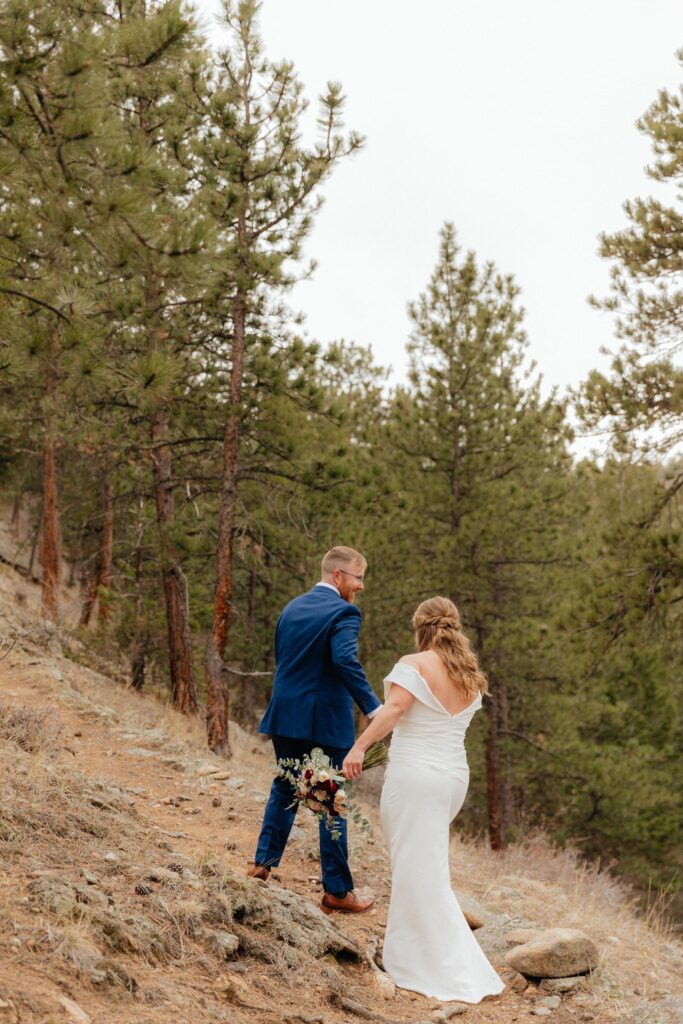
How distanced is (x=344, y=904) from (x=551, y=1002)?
4.54 ft

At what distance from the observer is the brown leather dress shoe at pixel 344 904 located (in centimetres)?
550

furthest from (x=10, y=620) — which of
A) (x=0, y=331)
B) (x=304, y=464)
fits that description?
(x=0, y=331)

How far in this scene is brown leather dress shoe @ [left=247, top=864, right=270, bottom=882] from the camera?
530cm

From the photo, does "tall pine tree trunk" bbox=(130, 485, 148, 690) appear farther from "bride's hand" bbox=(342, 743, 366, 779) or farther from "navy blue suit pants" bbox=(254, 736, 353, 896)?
"bride's hand" bbox=(342, 743, 366, 779)

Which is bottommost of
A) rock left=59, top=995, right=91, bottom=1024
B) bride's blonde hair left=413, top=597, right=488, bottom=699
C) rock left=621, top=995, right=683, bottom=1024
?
rock left=621, top=995, right=683, bottom=1024

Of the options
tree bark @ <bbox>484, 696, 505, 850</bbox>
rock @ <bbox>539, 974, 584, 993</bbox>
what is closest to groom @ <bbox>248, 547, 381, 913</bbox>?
rock @ <bbox>539, 974, 584, 993</bbox>

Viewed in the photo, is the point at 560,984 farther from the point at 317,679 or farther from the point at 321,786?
the point at 317,679

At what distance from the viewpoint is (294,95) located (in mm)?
11664

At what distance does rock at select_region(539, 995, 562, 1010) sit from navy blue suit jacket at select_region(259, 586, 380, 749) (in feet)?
5.64

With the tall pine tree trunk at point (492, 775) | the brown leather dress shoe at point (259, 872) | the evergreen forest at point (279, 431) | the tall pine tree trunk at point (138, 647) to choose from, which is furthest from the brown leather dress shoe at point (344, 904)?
the tall pine tree trunk at point (492, 775)

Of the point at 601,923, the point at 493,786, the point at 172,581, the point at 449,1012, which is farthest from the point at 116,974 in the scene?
the point at 493,786

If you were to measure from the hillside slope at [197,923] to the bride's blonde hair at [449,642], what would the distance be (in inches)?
61.3

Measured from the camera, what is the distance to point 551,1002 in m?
4.68

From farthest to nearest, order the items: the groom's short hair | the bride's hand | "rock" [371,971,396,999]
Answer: the groom's short hair < the bride's hand < "rock" [371,971,396,999]
